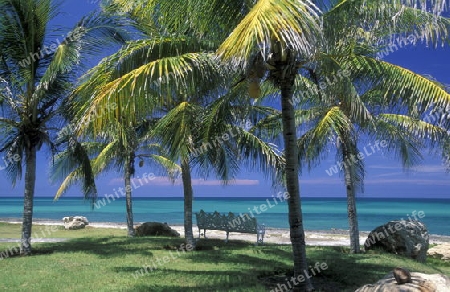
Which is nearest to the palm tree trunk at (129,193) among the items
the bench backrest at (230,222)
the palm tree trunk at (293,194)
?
the bench backrest at (230,222)

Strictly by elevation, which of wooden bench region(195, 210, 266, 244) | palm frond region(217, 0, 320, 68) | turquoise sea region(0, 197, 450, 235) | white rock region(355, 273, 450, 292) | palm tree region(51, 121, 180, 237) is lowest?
turquoise sea region(0, 197, 450, 235)

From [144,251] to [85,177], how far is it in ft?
8.92

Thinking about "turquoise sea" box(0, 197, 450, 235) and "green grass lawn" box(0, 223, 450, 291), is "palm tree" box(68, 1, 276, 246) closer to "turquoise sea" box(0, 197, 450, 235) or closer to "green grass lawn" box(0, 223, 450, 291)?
"green grass lawn" box(0, 223, 450, 291)

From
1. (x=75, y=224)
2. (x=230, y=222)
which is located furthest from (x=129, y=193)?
(x=75, y=224)

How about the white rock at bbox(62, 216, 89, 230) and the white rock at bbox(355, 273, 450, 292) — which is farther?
the white rock at bbox(62, 216, 89, 230)

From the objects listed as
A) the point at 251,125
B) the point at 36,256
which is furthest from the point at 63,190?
the point at 251,125

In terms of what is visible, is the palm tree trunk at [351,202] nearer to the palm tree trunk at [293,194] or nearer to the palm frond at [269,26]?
the palm tree trunk at [293,194]

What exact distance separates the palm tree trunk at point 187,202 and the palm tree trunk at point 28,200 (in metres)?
3.89

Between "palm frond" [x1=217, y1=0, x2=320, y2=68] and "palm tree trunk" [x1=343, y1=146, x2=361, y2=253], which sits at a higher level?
"palm frond" [x1=217, y1=0, x2=320, y2=68]

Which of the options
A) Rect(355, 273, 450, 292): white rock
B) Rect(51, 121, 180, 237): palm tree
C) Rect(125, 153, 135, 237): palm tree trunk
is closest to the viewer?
Rect(355, 273, 450, 292): white rock

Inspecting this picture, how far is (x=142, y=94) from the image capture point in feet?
22.4

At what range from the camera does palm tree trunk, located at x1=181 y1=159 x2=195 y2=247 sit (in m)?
12.5

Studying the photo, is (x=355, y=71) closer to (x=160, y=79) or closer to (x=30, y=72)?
(x=160, y=79)

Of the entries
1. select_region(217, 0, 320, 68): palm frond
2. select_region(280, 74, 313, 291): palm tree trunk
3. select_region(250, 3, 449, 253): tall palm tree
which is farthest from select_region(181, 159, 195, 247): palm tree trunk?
select_region(217, 0, 320, 68): palm frond
